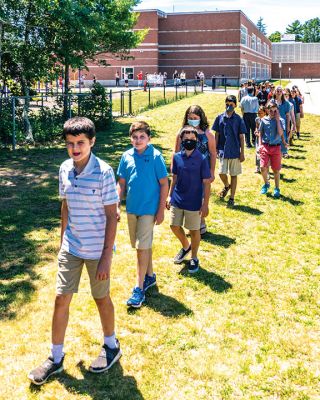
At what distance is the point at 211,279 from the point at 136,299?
1141mm

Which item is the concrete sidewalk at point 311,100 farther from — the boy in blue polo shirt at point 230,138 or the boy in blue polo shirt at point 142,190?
the boy in blue polo shirt at point 142,190

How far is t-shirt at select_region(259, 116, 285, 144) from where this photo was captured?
8656 mm

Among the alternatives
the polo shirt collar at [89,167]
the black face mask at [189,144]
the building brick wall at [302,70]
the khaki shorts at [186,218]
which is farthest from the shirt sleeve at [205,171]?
the building brick wall at [302,70]

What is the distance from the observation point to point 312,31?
16512 centimetres

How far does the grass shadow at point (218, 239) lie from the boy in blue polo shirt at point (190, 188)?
1108 mm

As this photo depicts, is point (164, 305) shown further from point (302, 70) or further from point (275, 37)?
point (275, 37)

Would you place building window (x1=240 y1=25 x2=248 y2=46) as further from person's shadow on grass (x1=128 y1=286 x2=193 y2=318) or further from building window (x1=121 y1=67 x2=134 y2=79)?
person's shadow on grass (x1=128 y1=286 x2=193 y2=318)

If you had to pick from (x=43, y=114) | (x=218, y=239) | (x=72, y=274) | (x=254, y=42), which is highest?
(x=254, y=42)

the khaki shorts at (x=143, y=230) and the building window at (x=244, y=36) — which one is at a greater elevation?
the building window at (x=244, y=36)

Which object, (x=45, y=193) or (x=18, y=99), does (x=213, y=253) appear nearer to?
(x=45, y=193)

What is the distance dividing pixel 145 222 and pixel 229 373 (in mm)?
1672

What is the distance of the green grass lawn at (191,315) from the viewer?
3.51 metres

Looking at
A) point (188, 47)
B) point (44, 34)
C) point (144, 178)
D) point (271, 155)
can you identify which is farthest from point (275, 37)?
point (144, 178)

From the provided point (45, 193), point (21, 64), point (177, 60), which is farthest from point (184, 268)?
point (177, 60)
